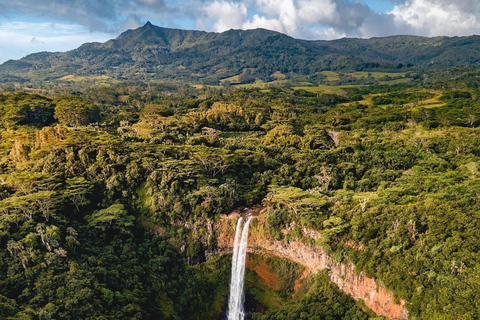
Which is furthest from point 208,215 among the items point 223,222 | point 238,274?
point 238,274

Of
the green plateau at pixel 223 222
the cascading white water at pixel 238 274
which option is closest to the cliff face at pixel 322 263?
the green plateau at pixel 223 222

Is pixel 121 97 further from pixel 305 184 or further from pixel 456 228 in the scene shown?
pixel 456 228

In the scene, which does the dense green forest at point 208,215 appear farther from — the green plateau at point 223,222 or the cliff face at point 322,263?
the cliff face at point 322,263

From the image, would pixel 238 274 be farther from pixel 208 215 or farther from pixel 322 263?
pixel 322 263

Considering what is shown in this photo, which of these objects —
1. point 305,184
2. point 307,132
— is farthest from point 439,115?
point 305,184

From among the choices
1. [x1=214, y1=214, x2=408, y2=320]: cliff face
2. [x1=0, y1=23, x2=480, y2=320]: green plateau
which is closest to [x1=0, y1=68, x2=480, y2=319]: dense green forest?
[x1=0, y1=23, x2=480, y2=320]: green plateau
